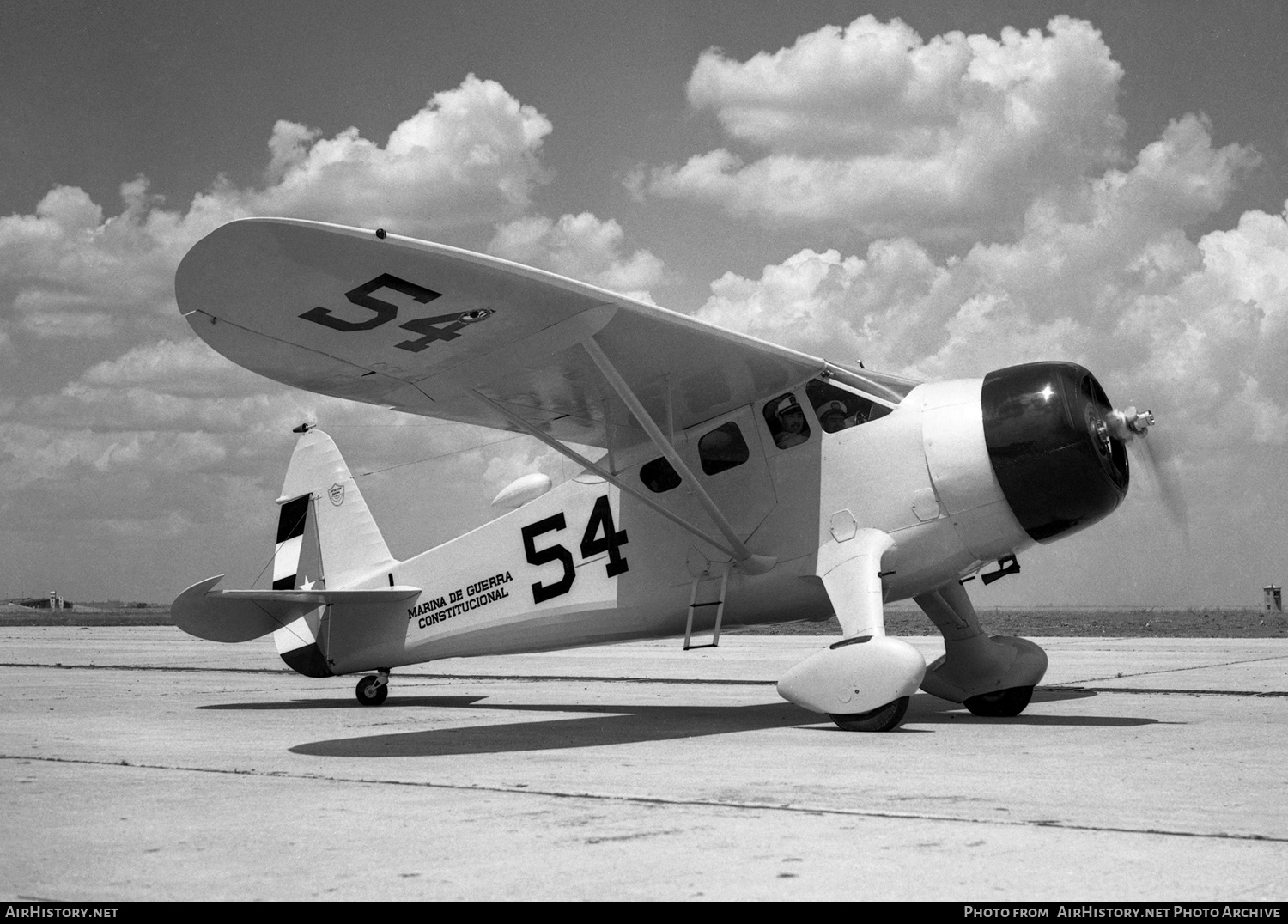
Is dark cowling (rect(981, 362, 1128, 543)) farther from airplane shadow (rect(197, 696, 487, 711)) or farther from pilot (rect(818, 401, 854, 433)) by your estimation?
airplane shadow (rect(197, 696, 487, 711))

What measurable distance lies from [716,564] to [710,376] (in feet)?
5.47

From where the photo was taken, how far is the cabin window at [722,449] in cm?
1084

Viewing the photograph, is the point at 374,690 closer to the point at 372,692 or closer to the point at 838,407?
the point at 372,692

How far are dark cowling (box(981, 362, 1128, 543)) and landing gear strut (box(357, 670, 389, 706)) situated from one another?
276 inches

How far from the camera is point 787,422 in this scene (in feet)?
34.8

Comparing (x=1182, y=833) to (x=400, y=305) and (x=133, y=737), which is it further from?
(x=133, y=737)

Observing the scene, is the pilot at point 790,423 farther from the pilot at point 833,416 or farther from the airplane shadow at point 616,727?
the airplane shadow at point 616,727

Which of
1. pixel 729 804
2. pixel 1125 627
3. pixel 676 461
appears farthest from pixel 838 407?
pixel 1125 627

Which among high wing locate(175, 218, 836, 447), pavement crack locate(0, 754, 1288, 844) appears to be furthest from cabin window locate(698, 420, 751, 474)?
pavement crack locate(0, 754, 1288, 844)

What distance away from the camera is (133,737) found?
9.70m

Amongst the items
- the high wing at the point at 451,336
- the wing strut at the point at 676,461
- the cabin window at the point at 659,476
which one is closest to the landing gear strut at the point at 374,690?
the high wing at the point at 451,336

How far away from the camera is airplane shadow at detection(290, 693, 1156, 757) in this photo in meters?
8.77

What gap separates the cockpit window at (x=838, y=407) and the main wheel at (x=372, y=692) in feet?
18.9
